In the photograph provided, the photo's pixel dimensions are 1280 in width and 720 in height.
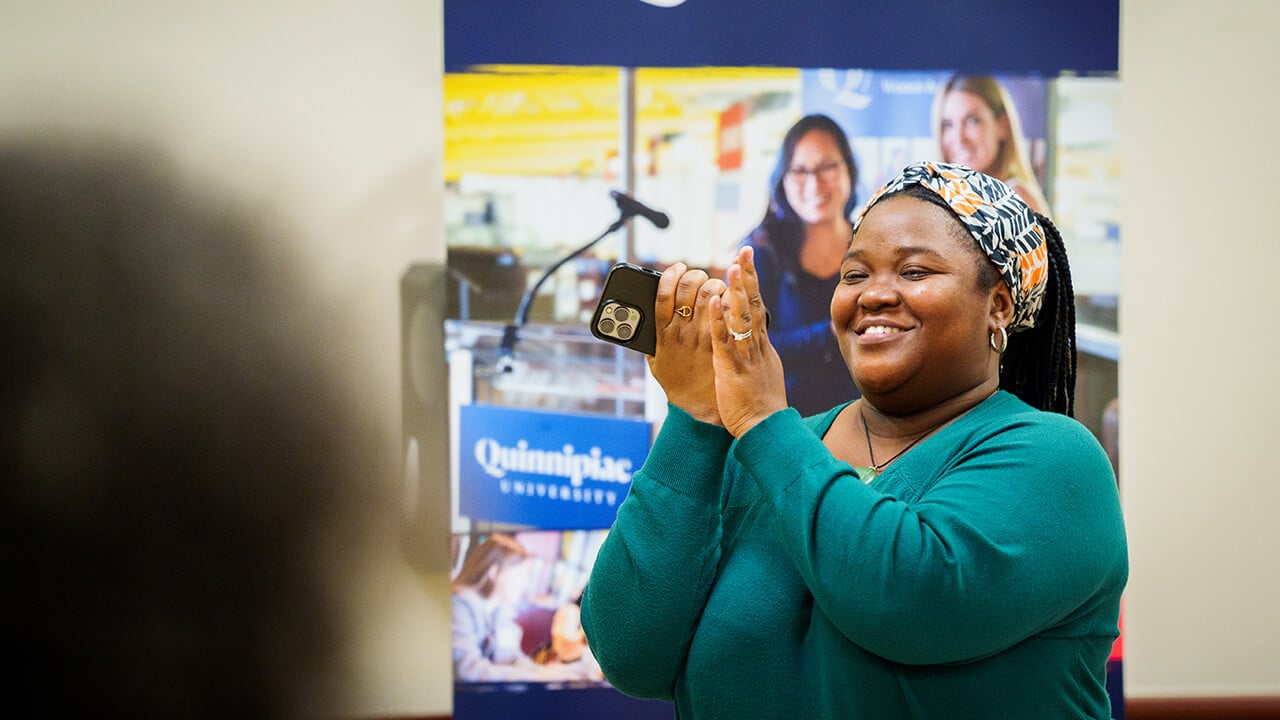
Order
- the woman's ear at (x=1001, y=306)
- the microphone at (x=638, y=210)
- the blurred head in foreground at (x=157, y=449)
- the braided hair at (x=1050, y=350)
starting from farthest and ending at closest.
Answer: the blurred head in foreground at (x=157, y=449) < the microphone at (x=638, y=210) < the braided hair at (x=1050, y=350) < the woman's ear at (x=1001, y=306)

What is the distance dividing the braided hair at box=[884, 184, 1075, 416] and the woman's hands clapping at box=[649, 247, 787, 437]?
0.41 meters

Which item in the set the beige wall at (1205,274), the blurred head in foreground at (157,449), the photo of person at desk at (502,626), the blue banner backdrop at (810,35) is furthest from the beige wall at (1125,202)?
the blue banner backdrop at (810,35)

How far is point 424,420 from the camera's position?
3.22 metres

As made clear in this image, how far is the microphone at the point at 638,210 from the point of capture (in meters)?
2.86

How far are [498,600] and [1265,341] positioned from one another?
8.26 feet

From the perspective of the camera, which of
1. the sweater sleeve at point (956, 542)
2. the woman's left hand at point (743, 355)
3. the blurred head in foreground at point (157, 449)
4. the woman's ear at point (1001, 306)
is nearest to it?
the sweater sleeve at point (956, 542)

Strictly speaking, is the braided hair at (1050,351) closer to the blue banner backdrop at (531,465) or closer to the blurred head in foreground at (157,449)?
the blue banner backdrop at (531,465)

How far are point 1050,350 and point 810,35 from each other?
1673 mm

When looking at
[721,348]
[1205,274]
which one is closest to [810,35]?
[1205,274]

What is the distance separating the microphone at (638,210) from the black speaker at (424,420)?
0.67m

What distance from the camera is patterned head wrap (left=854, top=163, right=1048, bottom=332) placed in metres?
1.19

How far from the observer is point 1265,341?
327cm

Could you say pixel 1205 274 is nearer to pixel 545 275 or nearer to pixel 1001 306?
pixel 545 275

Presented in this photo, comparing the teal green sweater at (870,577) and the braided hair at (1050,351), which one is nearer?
the teal green sweater at (870,577)
